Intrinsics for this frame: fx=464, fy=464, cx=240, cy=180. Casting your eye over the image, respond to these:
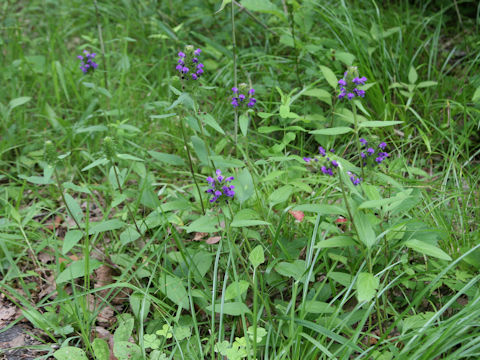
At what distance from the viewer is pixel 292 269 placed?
1.78 meters

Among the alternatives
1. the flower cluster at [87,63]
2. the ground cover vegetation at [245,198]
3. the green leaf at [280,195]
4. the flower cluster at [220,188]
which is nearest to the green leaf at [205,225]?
the ground cover vegetation at [245,198]

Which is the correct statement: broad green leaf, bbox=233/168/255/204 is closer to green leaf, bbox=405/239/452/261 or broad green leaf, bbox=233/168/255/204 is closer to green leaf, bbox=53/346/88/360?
green leaf, bbox=405/239/452/261

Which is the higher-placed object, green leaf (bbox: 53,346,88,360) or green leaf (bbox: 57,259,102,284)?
green leaf (bbox: 57,259,102,284)

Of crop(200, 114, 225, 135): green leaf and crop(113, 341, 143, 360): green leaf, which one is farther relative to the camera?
crop(200, 114, 225, 135): green leaf

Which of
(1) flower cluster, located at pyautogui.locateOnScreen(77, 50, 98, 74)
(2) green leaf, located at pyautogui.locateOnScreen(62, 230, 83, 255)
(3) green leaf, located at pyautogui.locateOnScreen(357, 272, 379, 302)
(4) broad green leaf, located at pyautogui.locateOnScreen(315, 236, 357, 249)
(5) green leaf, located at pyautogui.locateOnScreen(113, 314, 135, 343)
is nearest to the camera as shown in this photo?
(3) green leaf, located at pyautogui.locateOnScreen(357, 272, 379, 302)

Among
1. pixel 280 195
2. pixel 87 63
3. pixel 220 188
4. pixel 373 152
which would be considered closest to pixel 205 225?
pixel 220 188

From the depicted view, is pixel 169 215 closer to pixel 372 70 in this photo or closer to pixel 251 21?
pixel 372 70

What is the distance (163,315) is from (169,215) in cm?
42

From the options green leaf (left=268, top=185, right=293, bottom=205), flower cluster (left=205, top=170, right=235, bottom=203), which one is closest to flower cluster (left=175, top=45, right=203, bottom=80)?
flower cluster (left=205, top=170, right=235, bottom=203)

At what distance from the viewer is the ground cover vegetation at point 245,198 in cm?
168

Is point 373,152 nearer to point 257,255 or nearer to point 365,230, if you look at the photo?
point 365,230

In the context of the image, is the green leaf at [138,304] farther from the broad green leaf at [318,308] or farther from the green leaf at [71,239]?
the broad green leaf at [318,308]

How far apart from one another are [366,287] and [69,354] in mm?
1082

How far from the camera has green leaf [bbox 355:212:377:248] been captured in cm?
149
